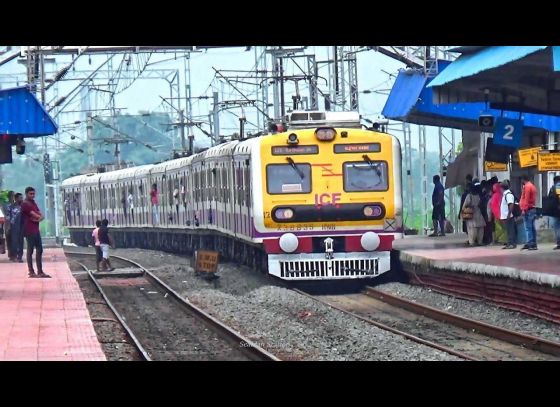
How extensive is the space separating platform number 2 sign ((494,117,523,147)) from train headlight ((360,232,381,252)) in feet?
8.86

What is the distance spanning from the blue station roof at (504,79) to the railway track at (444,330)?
3494 mm

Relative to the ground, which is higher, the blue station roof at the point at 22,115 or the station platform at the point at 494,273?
the blue station roof at the point at 22,115

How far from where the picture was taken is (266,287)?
2161 cm

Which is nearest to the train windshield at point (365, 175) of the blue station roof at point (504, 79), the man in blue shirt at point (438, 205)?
the blue station roof at point (504, 79)

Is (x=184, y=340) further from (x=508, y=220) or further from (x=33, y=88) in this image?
(x=33, y=88)

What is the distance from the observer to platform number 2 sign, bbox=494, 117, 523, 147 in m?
22.4

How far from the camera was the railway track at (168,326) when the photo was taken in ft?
48.4

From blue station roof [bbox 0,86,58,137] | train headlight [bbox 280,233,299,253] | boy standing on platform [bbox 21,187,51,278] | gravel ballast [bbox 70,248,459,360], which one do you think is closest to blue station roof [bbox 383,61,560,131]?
gravel ballast [bbox 70,248,459,360]

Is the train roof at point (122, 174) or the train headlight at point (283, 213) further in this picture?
the train roof at point (122, 174)

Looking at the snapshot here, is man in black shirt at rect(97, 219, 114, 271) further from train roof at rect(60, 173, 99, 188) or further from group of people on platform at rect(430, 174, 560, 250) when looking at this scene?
train roof at rect(60, 173, 99, 188)

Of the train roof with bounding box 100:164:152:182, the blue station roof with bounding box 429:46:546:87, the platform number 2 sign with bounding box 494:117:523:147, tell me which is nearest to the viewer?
the blue station roof with bounding box 429:46:546:87

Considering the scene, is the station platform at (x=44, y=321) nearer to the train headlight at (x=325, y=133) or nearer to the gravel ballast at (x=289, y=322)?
the gravel ballast at (x=289, y=322)

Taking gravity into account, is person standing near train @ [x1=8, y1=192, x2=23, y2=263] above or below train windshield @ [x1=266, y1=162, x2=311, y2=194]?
below

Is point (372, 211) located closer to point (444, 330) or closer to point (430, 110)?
point (444, 330)
